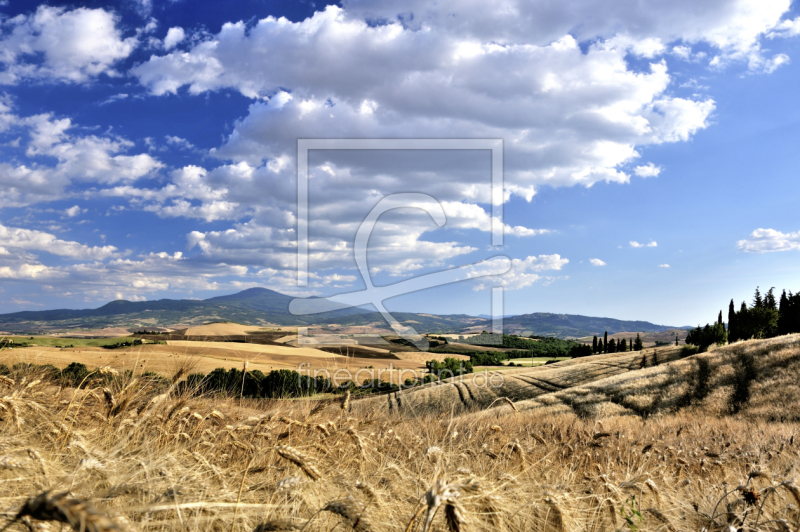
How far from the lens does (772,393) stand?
3262cm

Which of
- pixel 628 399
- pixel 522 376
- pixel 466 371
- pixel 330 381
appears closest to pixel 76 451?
pixel 330 381

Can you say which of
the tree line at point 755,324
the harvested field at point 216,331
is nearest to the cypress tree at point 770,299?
the tree line at point 755,324

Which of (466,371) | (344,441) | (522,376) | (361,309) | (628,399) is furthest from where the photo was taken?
(466,371)

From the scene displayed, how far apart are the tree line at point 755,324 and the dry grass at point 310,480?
71914 mm

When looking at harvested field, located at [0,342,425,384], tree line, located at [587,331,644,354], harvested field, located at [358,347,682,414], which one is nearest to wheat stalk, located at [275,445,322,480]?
harvested field, located at [0,342,425,384]

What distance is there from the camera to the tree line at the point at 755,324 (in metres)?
71.0

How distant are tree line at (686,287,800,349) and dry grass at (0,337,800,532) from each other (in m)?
71.9

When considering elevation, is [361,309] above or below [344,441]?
above

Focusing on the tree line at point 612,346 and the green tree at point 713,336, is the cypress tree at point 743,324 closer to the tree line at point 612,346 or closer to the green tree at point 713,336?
the green tree at point 713,336

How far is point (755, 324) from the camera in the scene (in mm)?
72438

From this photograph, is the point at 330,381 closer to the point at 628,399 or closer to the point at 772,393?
the point at 628,399

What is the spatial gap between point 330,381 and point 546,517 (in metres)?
7.03

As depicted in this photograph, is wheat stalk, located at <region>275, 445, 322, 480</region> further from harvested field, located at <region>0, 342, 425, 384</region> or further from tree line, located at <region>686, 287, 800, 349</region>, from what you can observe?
tree line, located at <region>686, 287, 800, 349</region>

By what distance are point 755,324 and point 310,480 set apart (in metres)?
90.2
